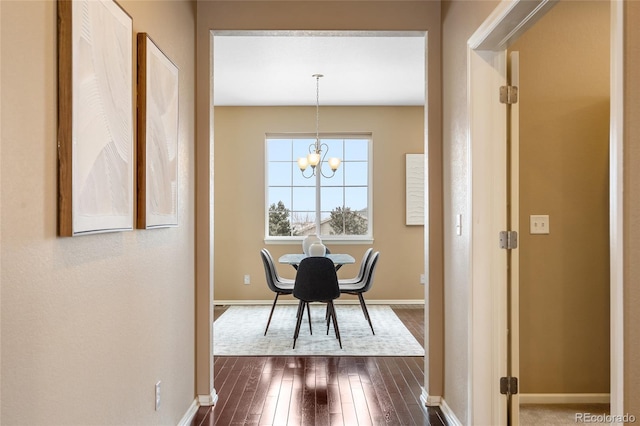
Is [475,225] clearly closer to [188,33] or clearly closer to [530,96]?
[530,96]

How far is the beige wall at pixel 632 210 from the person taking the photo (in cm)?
121

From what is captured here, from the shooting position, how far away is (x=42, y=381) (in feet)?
3.98

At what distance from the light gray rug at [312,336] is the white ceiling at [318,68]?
2554 mm

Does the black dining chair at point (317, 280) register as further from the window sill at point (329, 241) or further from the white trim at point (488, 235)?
the window sill at point (329, 241)

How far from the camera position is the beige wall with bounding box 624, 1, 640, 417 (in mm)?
1205

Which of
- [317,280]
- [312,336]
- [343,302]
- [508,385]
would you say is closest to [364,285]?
[312,336]

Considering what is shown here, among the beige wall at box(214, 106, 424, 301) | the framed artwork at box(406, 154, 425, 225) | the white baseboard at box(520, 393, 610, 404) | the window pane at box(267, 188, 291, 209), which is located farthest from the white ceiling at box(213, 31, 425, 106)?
the white baseboard at box(520, 393, 610, 404)

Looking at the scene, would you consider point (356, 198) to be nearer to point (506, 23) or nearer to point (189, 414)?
point (189, 414)

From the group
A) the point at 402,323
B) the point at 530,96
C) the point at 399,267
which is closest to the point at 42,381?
the point at 530,96

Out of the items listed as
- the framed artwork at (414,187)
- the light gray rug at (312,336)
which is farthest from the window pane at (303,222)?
the framed artwork at (414,187)

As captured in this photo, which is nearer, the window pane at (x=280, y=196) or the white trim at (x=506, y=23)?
the white trim at (x=506, y=23)

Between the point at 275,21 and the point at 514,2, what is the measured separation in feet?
5.18

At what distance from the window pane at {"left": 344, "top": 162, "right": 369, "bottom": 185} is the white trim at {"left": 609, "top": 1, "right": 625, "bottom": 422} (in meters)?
5.33

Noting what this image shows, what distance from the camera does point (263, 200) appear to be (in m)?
6.48
